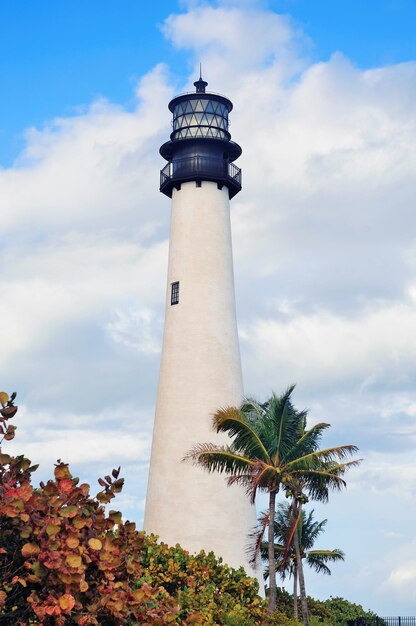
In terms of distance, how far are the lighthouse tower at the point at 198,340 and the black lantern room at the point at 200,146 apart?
50 millimetres

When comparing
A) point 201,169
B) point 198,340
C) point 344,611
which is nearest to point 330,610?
point 344,611

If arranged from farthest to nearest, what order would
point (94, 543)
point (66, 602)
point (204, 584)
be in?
point (204, 584), point (94, 543), point (66, 602)

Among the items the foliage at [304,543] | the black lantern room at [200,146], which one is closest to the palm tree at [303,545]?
the foliage at [304,543]

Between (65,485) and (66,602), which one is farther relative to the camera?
(65,485)

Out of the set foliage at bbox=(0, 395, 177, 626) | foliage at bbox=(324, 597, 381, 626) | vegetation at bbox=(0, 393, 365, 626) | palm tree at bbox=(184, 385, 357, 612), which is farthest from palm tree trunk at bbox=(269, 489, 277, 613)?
foliage at bbox=(0, 395, 177, 626)

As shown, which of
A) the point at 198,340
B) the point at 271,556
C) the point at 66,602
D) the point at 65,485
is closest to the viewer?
the point at 66,602

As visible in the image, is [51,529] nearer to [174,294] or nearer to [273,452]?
[273,452]

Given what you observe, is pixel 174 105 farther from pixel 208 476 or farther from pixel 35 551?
pixel 35 551

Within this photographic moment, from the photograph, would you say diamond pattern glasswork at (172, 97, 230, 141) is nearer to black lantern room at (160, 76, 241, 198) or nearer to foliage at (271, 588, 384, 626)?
black lantern room at (160, 76, 241, 198)

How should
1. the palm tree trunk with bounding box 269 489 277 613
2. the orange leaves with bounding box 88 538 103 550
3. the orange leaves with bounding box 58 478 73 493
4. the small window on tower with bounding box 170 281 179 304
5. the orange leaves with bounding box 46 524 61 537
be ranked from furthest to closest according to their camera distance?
the small window on tower with bounding box 170 281 179 304
the palm tree trunk with bounding box 269 489 277 613
the orange leaves with bounding box 58 478 73 493
the orange leaves with bounding box 88 538 103 550
the orange leaves with bounding box 46 524 61 537

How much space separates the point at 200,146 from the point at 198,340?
10.1m

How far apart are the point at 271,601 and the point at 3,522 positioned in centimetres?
2341

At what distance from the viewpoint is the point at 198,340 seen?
42719 millimetres

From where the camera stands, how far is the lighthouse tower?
134ft
